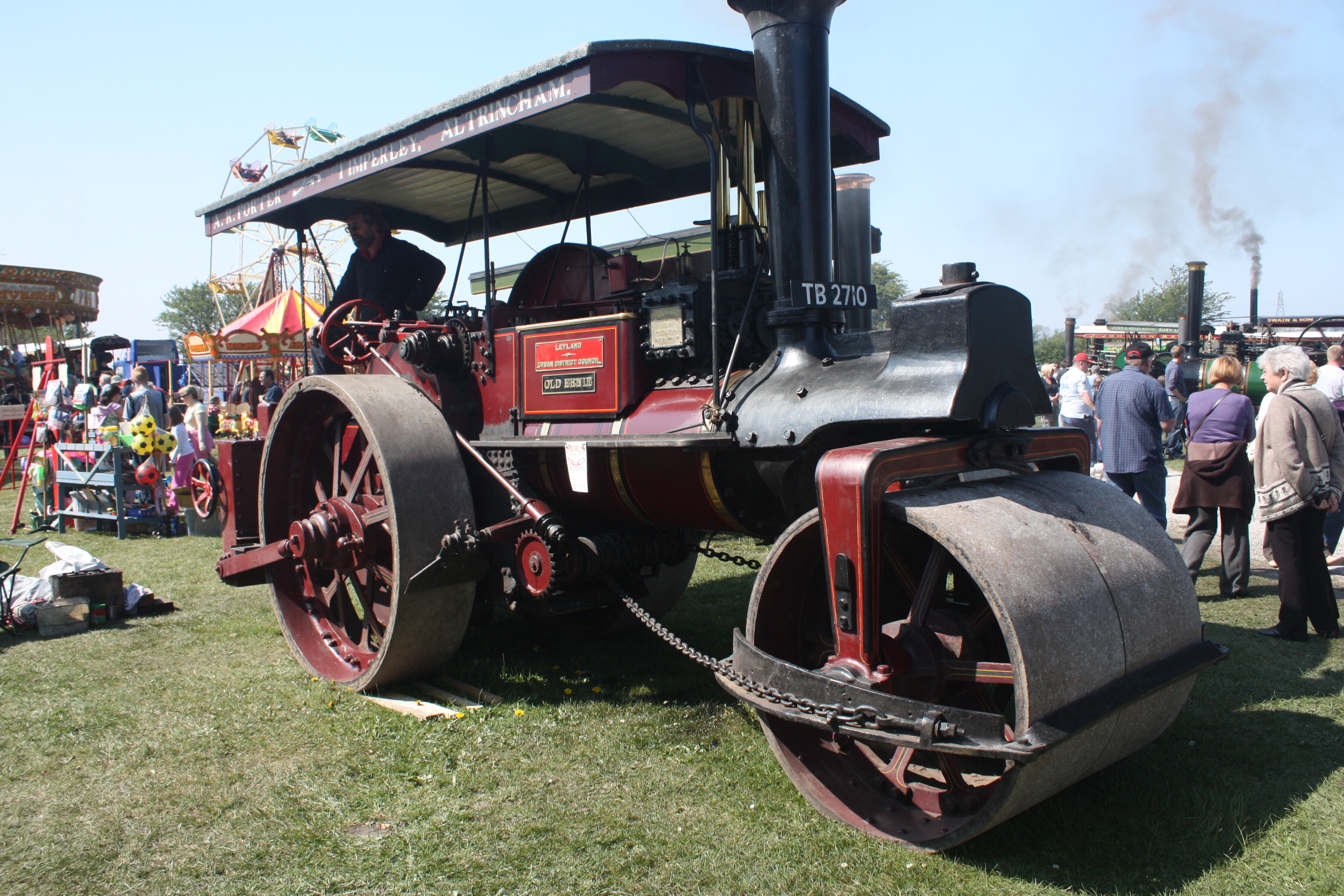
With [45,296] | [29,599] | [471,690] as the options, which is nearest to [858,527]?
[471,690]

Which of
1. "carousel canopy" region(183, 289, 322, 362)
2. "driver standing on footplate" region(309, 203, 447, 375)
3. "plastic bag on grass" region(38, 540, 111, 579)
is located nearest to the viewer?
"driver standing on footplate" region(309, 203, 447, 375)

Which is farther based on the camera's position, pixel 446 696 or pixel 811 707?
pixel 446 696

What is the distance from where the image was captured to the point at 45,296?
27.5m

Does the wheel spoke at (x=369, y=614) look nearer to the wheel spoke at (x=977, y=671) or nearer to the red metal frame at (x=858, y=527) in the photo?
the red metal frame at (x=858, y=527)

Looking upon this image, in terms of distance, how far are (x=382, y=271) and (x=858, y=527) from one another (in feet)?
11.2

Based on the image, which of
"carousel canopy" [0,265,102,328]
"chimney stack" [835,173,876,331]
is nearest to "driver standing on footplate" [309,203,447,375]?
"chimney stack" [835,173,876,331]

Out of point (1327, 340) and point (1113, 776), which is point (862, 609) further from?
point (1327, 340)

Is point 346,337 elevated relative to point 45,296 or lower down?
lower down

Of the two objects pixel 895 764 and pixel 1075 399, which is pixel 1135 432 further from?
pixel 895 764

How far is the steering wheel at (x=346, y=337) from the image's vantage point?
4852 millimetres

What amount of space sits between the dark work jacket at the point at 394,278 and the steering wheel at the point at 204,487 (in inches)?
51.1

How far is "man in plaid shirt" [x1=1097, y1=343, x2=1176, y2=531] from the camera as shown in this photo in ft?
21.1

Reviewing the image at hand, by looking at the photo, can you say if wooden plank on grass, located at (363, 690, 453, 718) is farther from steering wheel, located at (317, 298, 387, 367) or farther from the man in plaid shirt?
the man in plaid shirt

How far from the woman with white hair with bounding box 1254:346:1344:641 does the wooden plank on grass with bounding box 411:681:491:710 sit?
3.84 metres
